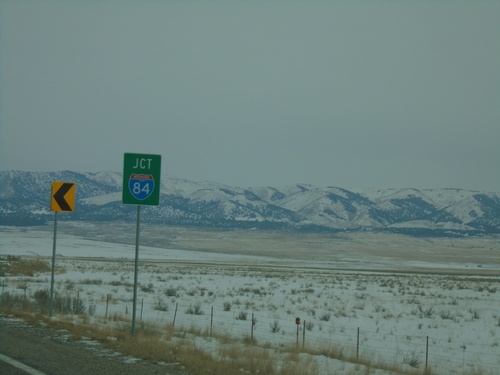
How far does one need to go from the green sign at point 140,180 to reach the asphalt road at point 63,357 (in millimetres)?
3030

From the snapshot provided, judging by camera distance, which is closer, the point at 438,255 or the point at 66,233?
the point at 438,255

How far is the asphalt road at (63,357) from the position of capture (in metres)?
9.71

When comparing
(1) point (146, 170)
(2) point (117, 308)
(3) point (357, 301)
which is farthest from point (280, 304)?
(1) point (146, 170)

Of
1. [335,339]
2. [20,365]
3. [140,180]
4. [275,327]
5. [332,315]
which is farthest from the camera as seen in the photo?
[332,315]

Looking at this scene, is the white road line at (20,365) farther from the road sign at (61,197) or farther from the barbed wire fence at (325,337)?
the barbed wire fence at (325,337)

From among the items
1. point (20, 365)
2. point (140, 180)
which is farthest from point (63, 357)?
point (140, 180)

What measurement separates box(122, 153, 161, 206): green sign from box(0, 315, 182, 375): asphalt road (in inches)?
119

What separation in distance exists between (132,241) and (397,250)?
56122 mm

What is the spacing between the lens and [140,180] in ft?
42.7

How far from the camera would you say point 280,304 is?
90.0 feet

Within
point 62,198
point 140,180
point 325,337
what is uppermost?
point 140,180

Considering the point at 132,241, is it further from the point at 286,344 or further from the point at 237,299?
the point at 286,344

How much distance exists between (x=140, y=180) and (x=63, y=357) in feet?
13.0

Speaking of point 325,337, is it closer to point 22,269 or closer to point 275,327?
point 275,327
